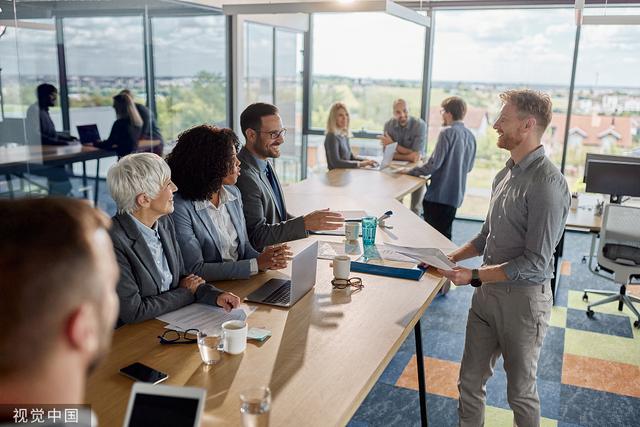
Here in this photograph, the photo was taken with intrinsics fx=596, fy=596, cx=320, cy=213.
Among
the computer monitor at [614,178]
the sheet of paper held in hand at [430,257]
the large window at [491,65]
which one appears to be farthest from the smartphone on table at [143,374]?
the large window at [491,65]

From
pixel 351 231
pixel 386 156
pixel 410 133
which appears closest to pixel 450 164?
pixel 386 156

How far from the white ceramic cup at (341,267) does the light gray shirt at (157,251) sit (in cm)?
70

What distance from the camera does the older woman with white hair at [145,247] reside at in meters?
2.12

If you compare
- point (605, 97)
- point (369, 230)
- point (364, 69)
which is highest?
point (364, 69)

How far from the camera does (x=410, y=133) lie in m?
6.65

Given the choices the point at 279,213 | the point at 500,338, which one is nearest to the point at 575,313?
the point at 500,338

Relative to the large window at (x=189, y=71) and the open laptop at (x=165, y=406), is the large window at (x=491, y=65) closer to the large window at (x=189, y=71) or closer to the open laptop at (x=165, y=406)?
the large window at (x=189, y=71)

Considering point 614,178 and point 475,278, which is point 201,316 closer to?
point 475,278

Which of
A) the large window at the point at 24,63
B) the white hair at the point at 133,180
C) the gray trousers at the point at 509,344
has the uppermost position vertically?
the large window at the point at 24,63

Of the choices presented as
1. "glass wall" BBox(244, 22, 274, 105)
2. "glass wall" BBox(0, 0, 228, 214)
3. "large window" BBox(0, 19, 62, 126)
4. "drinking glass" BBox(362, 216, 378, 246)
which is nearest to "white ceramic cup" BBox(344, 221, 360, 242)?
"drinking glass" BBox(362, 216, 378, 246)

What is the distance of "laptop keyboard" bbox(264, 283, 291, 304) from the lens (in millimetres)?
2354

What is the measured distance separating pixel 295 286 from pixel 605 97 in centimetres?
652

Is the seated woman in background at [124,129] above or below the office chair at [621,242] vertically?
above

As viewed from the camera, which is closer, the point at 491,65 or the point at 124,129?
the point at 124,129
